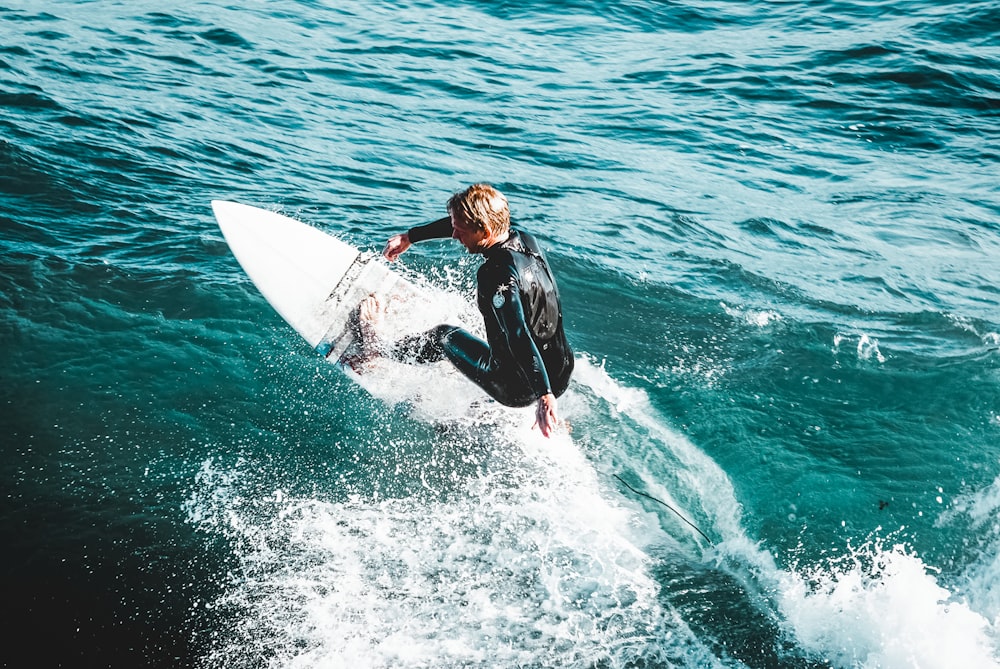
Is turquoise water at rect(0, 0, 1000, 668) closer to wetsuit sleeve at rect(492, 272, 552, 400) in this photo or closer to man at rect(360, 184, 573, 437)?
man at rect(360, 184, 573, 437)

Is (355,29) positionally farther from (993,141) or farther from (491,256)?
(491,256)

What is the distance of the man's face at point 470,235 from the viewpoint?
5119mm

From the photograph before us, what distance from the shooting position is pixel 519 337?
5078 mm

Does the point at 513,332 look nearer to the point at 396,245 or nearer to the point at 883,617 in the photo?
the point at 396,245

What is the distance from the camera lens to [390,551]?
5000mm

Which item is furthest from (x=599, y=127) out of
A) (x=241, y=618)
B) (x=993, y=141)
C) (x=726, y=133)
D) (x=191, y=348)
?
(x=241, y=618)

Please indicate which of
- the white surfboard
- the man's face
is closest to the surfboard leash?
the white surfboard

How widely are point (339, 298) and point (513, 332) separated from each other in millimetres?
2181

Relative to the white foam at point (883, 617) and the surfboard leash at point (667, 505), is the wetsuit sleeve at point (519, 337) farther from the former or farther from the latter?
the white foam at point (883, 617)

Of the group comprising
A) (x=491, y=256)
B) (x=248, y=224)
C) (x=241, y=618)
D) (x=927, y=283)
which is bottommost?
(x=241, y=618)

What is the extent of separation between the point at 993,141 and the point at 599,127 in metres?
6.02

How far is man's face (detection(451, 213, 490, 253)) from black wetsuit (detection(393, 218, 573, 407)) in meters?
0.06

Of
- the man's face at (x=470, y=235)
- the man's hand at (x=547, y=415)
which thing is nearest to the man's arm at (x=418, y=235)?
the man's face at (x=470, y=235)

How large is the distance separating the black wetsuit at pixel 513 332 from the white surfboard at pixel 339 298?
1.32 ft
